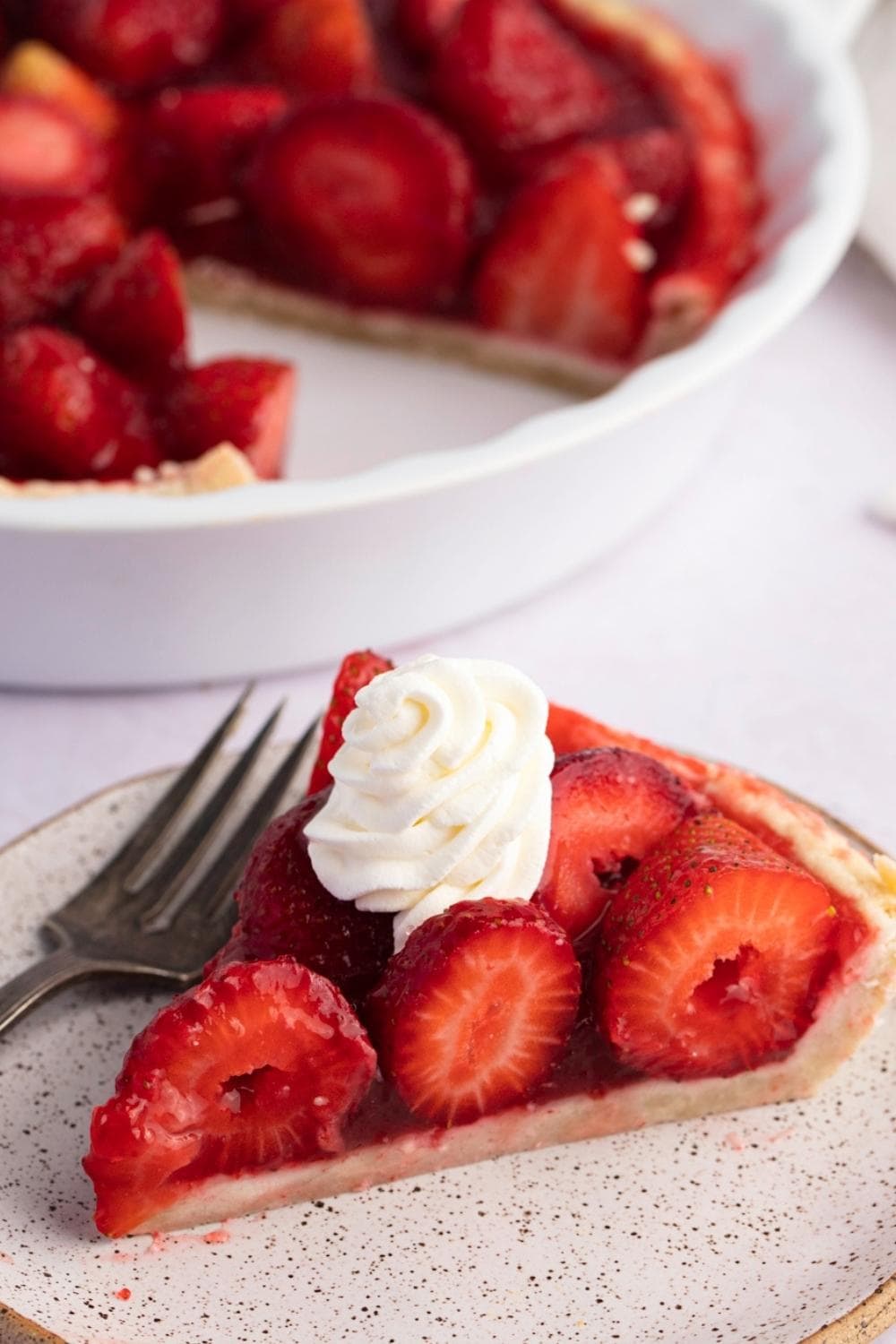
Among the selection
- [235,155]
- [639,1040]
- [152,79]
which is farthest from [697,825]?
[152,79]

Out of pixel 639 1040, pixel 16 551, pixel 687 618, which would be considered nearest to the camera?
pixel 639 1040

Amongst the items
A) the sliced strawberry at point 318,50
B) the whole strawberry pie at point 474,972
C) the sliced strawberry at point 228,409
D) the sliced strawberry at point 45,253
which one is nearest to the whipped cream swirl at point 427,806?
the whole strawberry pie at point 474,972

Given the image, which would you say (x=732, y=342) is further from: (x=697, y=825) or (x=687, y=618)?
(x=697, y=825)

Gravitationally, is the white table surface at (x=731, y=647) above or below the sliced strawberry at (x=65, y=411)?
above

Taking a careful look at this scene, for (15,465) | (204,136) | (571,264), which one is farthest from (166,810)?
(204,136)

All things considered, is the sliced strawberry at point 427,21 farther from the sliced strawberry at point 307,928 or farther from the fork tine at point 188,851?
the sliced strawberry at point 307,928

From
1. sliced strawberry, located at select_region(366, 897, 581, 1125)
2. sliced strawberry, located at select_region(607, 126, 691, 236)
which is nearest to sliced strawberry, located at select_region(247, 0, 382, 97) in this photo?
sliced strawberry, located at select_region(607, 126, 691, 236)
